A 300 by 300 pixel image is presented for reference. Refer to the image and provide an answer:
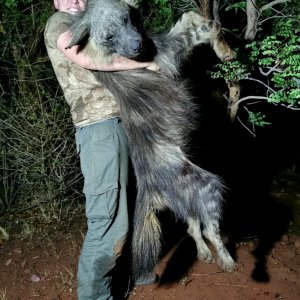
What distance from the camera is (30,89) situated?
4.75 metres

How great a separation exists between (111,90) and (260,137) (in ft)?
14.7

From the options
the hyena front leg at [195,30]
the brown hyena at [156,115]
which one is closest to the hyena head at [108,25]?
the brown hyena at [156,115]

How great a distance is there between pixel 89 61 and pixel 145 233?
51.2 inches

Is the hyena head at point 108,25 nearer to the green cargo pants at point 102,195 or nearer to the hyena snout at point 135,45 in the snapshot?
the hyena snout at point 135,45

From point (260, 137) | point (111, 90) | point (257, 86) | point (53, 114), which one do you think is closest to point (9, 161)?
point (53, 114)

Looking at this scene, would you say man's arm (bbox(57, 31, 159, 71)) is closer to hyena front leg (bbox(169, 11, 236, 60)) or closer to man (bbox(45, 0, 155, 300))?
man (bbox(45, 0, 155, 300))

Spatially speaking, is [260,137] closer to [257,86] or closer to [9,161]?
[257,86]

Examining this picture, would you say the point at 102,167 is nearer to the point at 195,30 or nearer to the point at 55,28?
the point at 55,28

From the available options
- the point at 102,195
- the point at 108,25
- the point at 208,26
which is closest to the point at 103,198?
the point at 102,195

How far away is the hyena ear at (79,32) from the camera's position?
243cm

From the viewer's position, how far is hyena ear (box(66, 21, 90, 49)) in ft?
7.96

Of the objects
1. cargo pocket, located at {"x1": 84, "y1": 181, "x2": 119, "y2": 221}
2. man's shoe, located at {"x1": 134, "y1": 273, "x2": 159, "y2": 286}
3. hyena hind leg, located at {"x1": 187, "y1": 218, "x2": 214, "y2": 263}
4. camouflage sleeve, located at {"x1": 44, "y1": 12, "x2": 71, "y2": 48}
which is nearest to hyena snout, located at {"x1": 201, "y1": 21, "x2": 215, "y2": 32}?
camouflage sleeve, located at {"x1": 44, "y1": 12, "x2": 71, "y2": 48}

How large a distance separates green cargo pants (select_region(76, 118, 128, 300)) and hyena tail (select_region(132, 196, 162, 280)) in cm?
10

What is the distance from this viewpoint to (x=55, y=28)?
2598 mm
